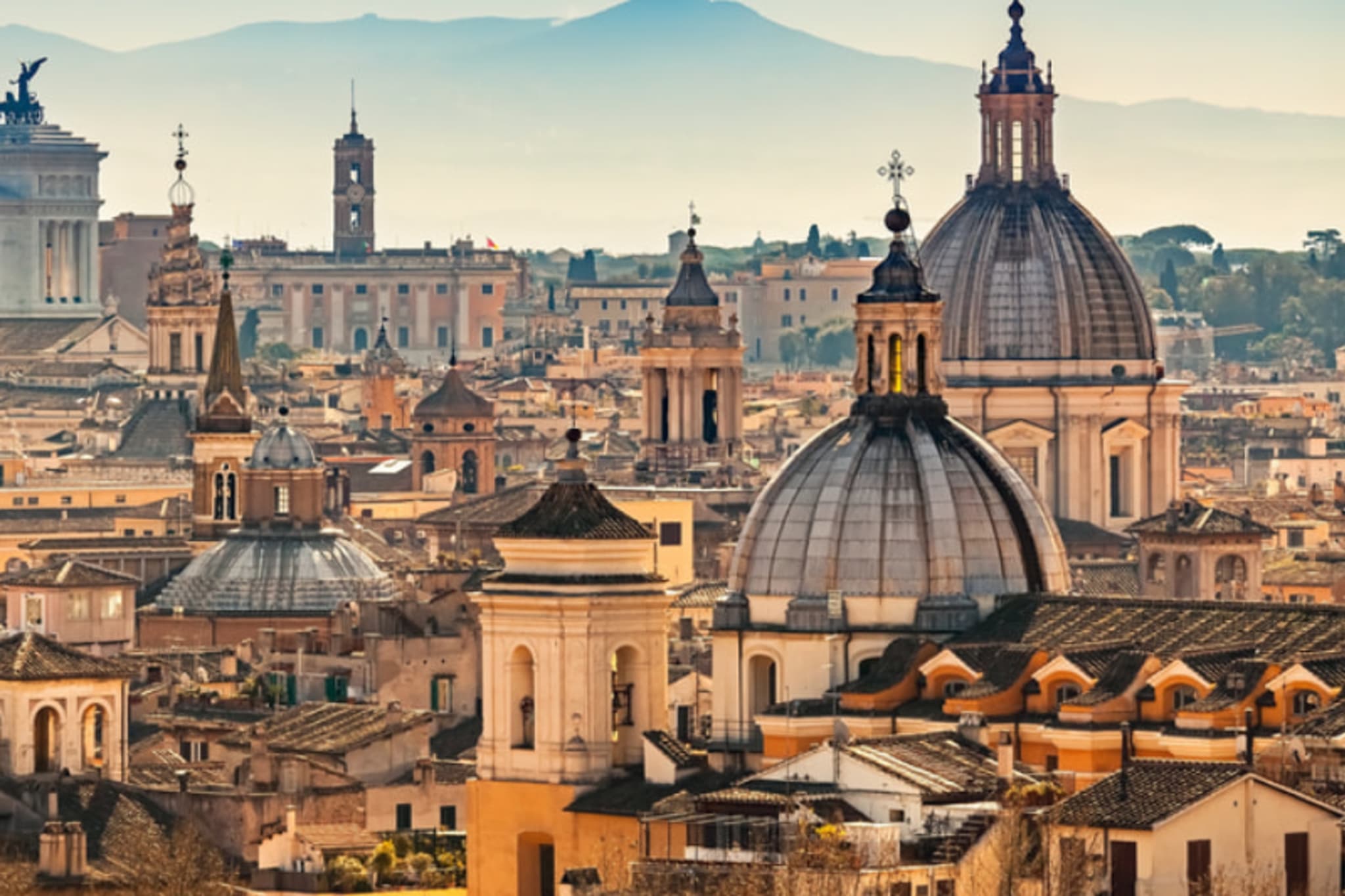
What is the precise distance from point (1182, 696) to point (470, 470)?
91625 millimetres

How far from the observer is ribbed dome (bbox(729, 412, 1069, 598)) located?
7600cm

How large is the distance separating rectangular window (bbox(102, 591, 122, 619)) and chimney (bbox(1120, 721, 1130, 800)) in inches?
1821

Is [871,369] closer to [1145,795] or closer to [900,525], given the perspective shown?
[900,525]

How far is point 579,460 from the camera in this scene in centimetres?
7850

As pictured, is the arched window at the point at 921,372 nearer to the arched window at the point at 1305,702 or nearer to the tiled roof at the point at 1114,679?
the tiled roof at the point at 1114,679

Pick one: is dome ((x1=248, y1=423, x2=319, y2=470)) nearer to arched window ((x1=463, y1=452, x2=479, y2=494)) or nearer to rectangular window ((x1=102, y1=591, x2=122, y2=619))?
rectangular window ((x1=102, y1=591, x2=122, y2=619))

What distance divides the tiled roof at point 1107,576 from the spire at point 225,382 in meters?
30.5

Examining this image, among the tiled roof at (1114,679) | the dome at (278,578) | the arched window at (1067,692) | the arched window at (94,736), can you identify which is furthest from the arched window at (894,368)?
the dome at (278,578)

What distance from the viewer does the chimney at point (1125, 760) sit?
206 ft

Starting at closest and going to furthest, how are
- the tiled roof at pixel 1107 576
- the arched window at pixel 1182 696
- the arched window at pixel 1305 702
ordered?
the arched window at pixel 1305 702, the arched window at pixel 1182 696, the tiled roof at pixel 1107 576

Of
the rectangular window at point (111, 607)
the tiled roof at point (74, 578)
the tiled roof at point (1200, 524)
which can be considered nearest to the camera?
the tiled roof at point (1200, 524)

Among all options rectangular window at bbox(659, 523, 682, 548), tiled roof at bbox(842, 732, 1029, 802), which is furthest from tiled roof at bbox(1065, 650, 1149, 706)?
rectangular window at bbox(659, 523, 682, 548)

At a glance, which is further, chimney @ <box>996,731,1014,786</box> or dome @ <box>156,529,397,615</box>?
dome @ <box>156,529,397,615</box>

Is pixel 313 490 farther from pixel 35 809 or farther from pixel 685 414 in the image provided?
pixel 35 809
